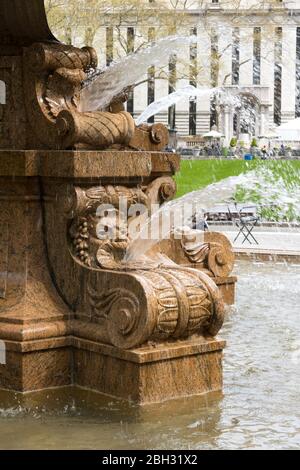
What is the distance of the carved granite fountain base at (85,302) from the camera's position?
6.10m

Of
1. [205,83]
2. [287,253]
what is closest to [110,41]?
[205,83]

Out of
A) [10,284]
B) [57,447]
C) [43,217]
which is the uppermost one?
[43,217]

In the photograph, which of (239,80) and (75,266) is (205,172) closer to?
(75,266)

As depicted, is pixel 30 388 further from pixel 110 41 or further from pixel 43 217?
pixel 110 41

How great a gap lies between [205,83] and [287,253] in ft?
134

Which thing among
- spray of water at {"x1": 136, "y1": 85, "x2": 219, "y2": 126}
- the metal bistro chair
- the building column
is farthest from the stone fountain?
the building column

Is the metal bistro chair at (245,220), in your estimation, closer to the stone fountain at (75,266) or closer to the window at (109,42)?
the stone fountain at (75,266)

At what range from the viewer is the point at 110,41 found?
42.0 m

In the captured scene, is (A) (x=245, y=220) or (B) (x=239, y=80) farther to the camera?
(B) (x=239, y=80)

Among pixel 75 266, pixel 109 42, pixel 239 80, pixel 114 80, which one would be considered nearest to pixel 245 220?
pixel 114 80

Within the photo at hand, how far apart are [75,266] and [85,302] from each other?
0.84ft

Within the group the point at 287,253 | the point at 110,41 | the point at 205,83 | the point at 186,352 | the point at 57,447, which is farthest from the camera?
the point at 205,83

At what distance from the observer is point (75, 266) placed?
6680 mm
